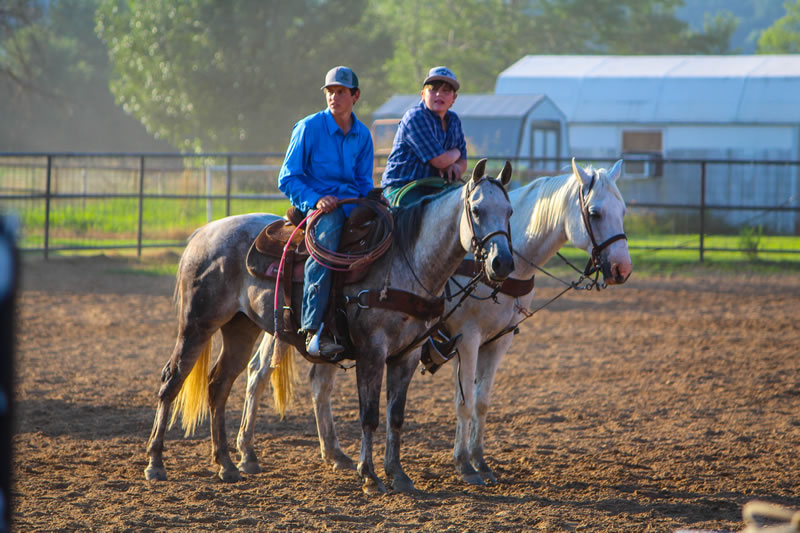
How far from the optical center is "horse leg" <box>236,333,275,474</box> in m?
5.02

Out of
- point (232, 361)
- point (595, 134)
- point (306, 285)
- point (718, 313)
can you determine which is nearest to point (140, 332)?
point (232, 361)

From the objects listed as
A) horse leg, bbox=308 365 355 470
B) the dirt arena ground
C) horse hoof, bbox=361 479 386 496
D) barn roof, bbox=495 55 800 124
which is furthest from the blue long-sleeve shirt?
barn roof, bbox=495 55 800 124

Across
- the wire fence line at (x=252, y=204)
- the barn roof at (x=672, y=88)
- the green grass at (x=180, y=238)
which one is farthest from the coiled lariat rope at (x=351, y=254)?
the barn roof at (x=672, y=88)

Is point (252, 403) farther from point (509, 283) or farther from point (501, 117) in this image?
point (501, 117)

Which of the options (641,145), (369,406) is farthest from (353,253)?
(641,145)

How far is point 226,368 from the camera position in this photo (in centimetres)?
514

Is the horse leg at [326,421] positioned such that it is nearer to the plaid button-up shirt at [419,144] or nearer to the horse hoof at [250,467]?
the horse hoof at [250,467]

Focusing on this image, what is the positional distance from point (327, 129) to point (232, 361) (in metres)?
1.54

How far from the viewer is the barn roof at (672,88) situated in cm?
1922

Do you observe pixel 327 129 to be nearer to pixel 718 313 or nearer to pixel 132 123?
pixel 718 313

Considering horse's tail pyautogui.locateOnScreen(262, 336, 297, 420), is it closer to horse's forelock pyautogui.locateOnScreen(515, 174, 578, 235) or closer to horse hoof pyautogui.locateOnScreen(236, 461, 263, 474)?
horse hoof pyautogui.locateOnScreen(236, 461, 263, 474)

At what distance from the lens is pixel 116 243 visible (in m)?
15.2

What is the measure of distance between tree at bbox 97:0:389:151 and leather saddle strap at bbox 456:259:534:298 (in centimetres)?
3351

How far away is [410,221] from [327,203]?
0.45 metres
